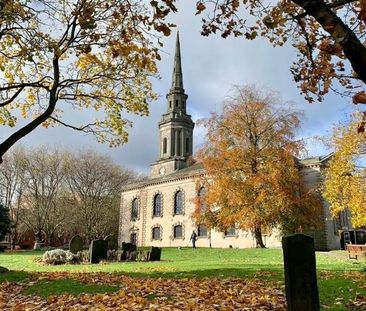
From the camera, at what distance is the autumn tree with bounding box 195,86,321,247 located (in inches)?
1123

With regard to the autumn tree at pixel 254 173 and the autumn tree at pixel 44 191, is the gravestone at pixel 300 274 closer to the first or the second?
the autumn tree at pixel 254 173

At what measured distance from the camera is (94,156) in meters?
52.9

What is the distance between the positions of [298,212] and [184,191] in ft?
75.4

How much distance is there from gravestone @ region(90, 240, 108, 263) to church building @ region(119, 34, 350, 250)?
19.4 meters

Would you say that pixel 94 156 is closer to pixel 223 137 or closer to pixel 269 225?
pixel 223 137

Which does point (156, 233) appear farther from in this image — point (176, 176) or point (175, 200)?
point (176, 176)

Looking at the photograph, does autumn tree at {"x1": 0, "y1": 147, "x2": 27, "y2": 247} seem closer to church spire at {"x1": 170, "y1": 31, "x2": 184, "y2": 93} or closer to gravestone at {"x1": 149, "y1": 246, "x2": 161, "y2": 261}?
church spire at {"x1": 170, "y1": 31, "x2": 184, "y2": 93}

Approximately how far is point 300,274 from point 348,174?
914 inches

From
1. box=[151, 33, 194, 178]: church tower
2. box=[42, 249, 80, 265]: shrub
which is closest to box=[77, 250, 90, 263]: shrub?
box=[42, 249, 80, 265]: shrub

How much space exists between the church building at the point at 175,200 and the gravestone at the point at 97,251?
1944cm

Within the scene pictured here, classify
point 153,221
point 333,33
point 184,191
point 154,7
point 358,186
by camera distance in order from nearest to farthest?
point 333,33 → point 154,7 → point 358,186 → point 184,191 → point 153,221

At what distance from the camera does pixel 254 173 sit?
30453 mm

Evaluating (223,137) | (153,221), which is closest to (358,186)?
(223,137)

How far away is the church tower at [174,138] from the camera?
60016mm
